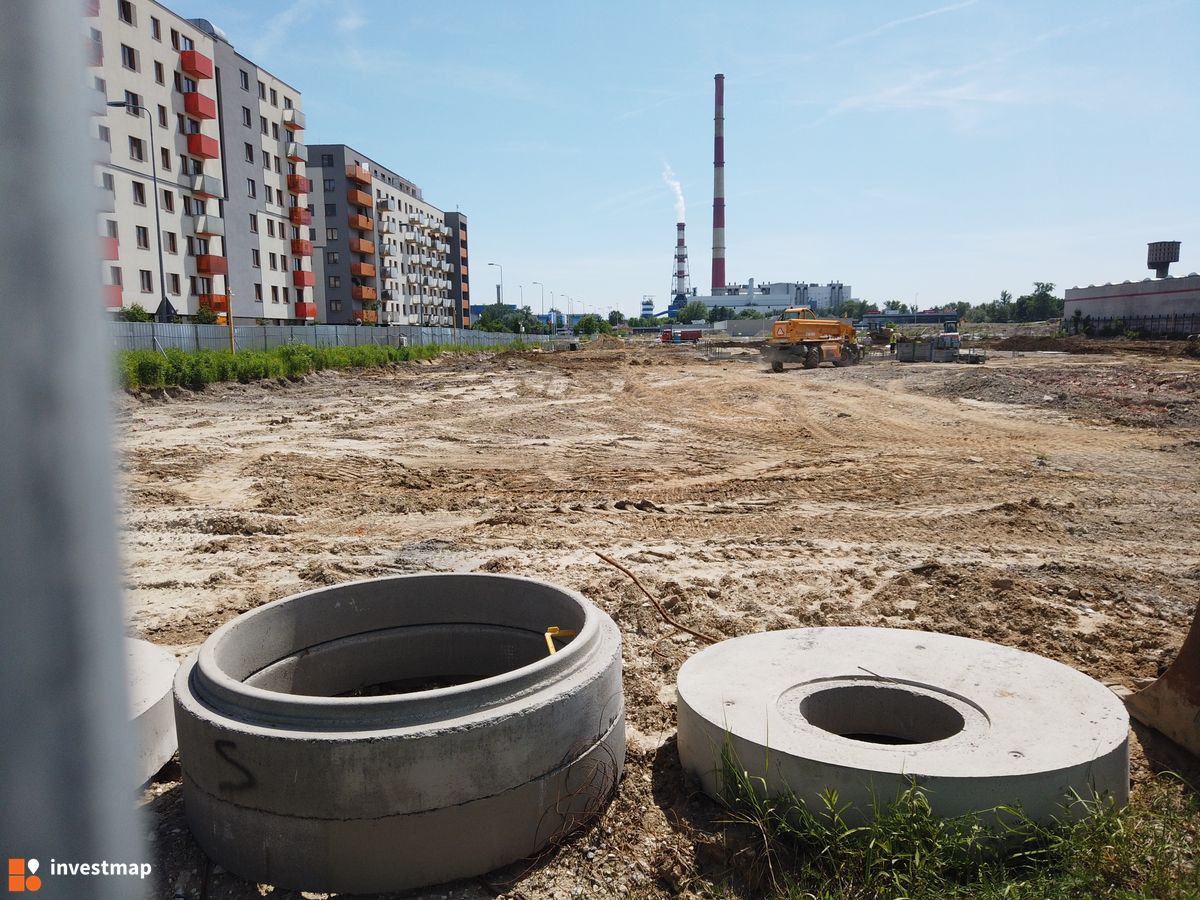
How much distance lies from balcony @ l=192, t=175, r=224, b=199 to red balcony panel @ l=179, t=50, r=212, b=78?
5.32 m

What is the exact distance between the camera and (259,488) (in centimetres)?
1112

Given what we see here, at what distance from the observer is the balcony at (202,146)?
45428mm

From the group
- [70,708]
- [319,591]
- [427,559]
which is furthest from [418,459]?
[70,708]

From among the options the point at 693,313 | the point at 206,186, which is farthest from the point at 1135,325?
the point at 693,313

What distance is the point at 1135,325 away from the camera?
182 feet

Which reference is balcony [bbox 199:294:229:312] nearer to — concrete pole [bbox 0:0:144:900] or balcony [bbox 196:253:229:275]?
balcony [bbox 196:253:229:275]

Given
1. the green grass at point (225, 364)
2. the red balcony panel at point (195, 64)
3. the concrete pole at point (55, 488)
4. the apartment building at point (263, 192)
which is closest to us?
the concrete pole at point (55, 488)

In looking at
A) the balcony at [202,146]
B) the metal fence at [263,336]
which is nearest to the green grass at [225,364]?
the metal fence at [263,336]

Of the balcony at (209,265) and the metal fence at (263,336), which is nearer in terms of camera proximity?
the metal fence at (263,336)

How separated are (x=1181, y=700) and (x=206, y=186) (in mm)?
52060

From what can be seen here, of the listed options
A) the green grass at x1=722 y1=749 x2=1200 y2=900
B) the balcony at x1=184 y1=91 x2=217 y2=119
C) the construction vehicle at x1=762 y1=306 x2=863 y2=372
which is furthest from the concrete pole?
the balcony at x1=184 y1=91 x2=217 y2=119

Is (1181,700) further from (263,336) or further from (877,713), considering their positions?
(263,336)

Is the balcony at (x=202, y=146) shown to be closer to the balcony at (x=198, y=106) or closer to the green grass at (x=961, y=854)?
the balcony at (x=198, y=106)

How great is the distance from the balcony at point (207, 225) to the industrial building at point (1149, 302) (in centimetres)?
5738
